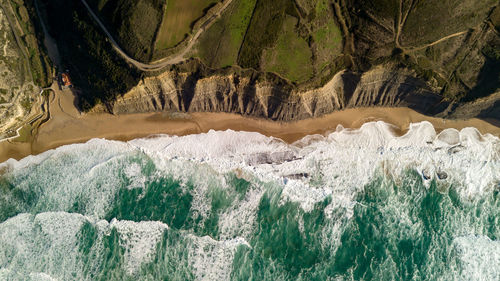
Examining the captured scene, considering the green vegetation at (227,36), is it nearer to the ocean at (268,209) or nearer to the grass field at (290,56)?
the grass field at (290,56)

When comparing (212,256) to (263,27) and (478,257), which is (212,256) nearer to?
(263,27)

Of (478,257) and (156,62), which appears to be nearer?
(156,62)

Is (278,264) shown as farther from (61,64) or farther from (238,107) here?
(61,64)

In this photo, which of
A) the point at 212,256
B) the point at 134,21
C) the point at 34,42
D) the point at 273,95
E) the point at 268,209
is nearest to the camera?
the point at 134,21

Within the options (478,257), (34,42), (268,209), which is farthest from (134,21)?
(478,257)

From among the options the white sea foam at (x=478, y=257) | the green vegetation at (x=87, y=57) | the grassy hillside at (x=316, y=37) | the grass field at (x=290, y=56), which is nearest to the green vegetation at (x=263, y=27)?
the grassy hillside at (x=316, y=37)

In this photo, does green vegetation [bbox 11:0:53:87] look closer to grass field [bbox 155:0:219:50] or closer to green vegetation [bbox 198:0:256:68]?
grass field [bbox 155:0:219:50]

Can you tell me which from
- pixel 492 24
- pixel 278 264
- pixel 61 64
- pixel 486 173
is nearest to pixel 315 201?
pixel 278 264
